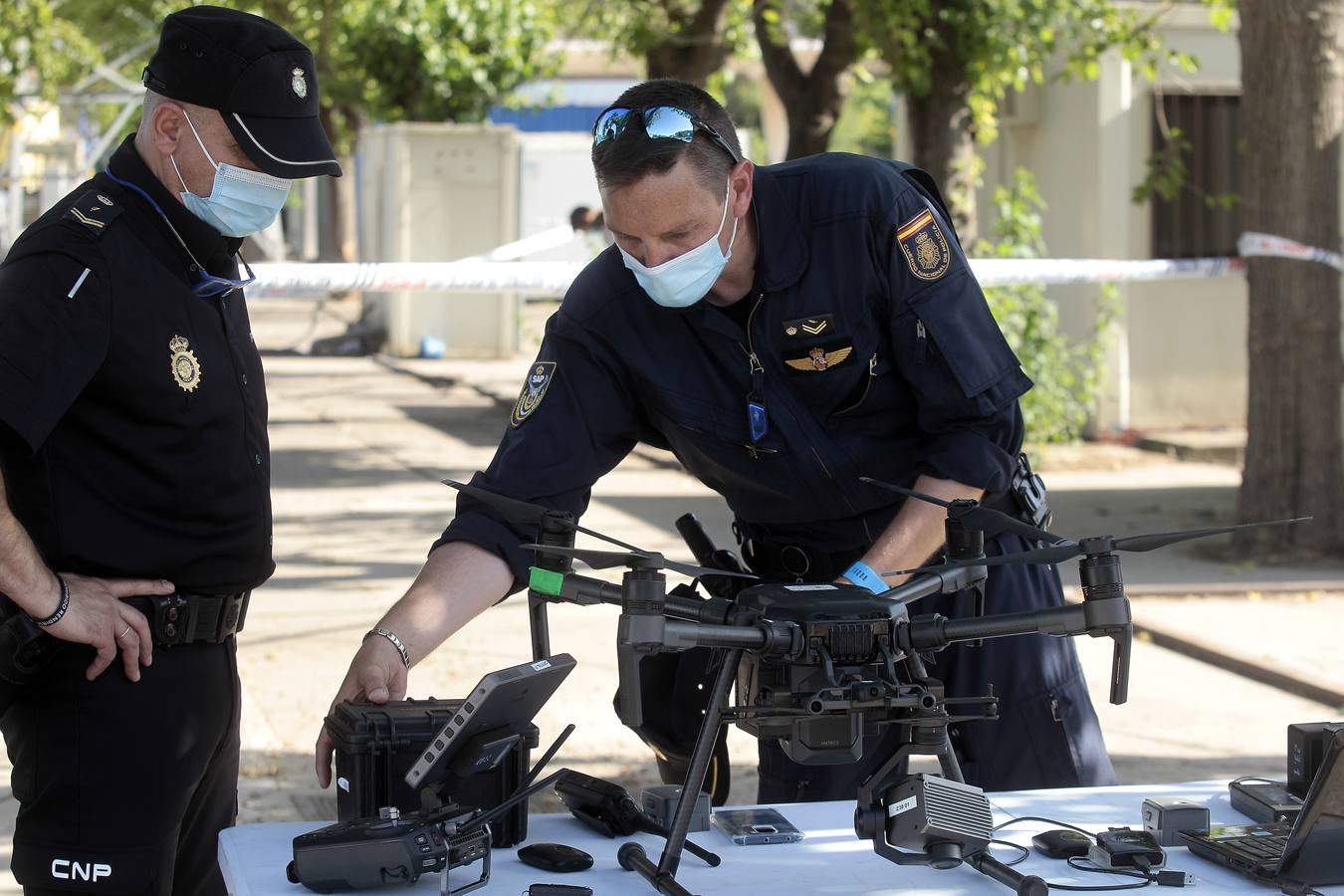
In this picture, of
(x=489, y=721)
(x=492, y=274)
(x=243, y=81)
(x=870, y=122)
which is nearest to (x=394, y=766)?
(x=489, y=721)

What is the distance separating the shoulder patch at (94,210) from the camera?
2771mm

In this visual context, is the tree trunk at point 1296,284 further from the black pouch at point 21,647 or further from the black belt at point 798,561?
the black pouch at point 21,647

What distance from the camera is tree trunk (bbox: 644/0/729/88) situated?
42.5 feet

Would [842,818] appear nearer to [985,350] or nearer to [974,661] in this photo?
[974,661]

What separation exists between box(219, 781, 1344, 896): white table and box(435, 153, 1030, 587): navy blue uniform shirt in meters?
0.56

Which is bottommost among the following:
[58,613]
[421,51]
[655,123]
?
[58,613]

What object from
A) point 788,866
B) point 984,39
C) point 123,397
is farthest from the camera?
point 984,39

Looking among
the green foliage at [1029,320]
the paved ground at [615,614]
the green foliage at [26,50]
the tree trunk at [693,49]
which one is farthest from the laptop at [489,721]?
the green foliage at [26,50]

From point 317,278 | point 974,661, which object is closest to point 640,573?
point 974,661

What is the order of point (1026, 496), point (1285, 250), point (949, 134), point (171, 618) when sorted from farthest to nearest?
point (949, 134) < point (1285, 250) < point (1026, 496) < point (171, 618)

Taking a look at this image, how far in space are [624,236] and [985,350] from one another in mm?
636

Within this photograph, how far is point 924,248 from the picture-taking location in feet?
9.63

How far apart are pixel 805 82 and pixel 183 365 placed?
30.7 ft

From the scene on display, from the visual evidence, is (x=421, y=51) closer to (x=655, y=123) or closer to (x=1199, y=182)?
(x=1199, y=182)
